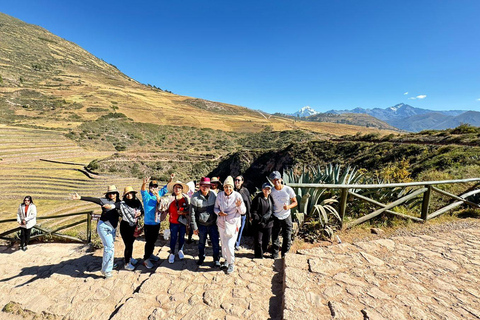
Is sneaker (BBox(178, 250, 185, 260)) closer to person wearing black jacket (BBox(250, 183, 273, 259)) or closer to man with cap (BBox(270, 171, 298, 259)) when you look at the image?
person wearing black jacket (BBox(250, 183, 273, 259))

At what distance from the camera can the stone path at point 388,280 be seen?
2.47 metres

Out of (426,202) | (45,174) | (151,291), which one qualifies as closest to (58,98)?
(45,174)

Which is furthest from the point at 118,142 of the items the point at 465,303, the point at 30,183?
the point at 465,303

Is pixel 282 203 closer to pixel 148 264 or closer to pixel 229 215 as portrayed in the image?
pixel 229 215

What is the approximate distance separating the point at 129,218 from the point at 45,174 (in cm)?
3372

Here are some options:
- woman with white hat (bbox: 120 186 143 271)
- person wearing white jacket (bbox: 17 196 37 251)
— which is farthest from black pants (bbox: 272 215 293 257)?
person wearing white jacket (bbox: 17 196 37 251)

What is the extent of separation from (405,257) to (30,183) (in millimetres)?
34360

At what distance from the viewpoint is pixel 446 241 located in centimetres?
402

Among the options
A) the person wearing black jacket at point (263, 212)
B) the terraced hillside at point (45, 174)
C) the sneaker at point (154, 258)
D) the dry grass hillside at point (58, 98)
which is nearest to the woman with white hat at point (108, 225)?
the sneaker at point (154, 258)

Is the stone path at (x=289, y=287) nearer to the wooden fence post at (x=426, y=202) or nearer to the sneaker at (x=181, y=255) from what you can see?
the sneaker at (x=181, y=255)

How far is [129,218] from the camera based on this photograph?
3.85 meters

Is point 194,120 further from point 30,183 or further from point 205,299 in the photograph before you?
point 205,299

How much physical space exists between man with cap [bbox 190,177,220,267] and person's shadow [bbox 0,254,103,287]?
1.96 metres

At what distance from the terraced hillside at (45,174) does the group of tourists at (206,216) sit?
18646mm
